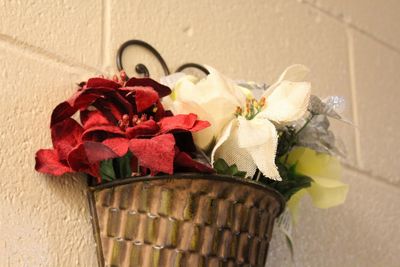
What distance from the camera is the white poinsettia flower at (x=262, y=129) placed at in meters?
0.72

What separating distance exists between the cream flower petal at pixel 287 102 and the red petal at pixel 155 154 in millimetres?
132

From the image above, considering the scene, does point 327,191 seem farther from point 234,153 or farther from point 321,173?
point 234,153

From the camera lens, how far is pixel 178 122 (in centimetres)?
71

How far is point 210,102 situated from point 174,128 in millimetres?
65

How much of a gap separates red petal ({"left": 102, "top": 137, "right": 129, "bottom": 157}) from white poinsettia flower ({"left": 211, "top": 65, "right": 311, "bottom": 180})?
0.32ft

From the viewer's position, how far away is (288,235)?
87cm

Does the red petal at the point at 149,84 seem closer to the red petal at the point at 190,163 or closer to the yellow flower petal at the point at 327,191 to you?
the red petal at the point at 190,163

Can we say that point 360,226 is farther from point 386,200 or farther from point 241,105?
point 241,105

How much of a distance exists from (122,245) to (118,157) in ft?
0.31

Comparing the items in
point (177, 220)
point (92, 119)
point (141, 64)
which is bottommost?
point (177, 220)

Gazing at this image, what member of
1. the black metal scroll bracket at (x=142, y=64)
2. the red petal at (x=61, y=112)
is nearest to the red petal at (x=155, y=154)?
the red petal at (x=61, y=112)

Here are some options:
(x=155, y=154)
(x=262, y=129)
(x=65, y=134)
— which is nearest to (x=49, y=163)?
(x=65, y=134)

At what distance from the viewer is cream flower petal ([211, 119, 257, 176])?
0.74 metres

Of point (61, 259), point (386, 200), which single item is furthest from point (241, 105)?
point (386, 200)
